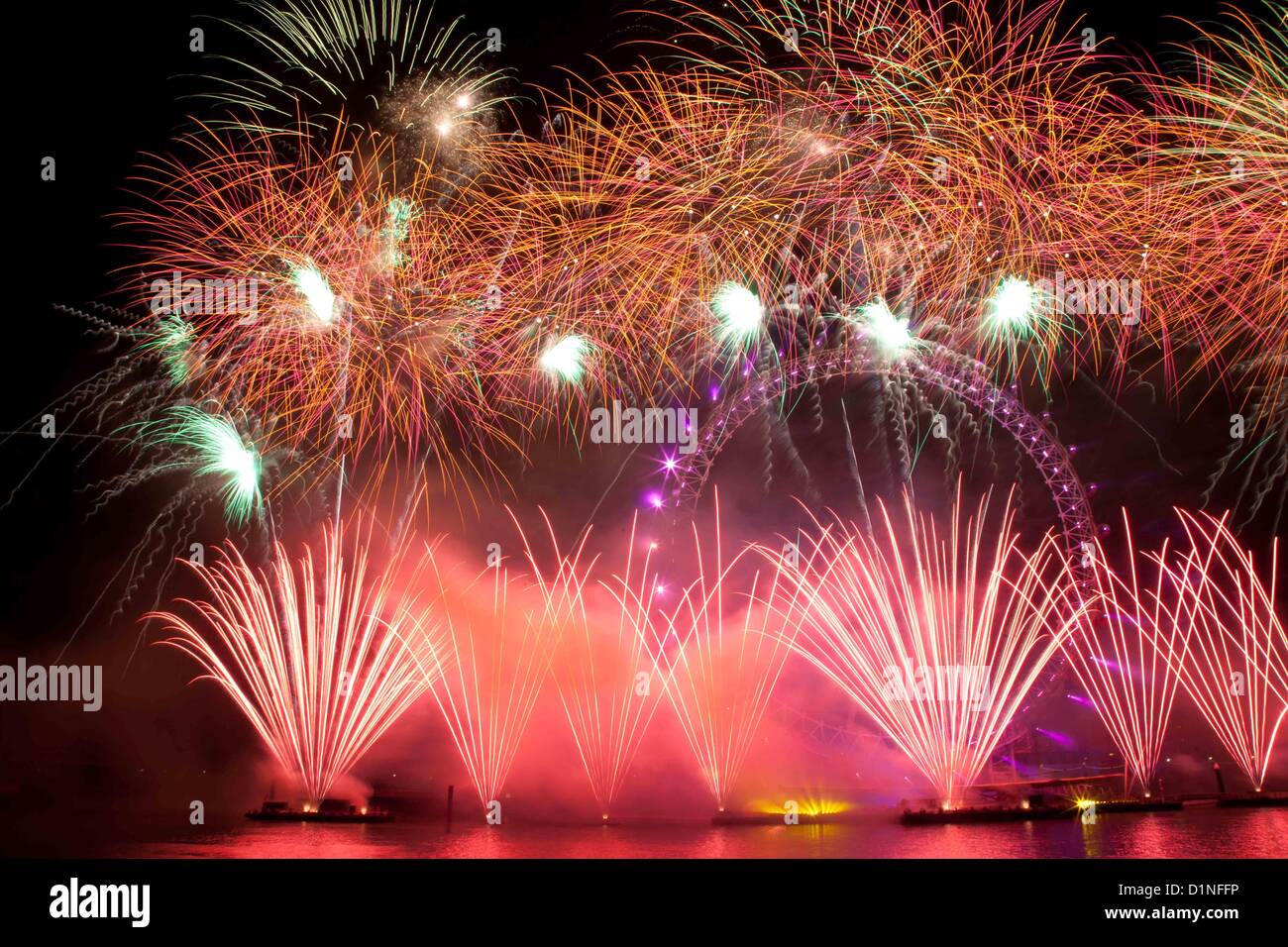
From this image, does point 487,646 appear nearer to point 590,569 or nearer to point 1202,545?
point 590,569

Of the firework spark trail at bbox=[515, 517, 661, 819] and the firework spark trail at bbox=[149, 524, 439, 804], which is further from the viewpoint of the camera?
the firework spark trail at bbox=[515, 517, 661, 819]

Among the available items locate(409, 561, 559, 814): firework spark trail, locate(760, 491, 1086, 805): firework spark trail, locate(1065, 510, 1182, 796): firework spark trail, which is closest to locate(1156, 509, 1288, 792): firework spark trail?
locate(1065, 510, 1182, 796): firework spark trail

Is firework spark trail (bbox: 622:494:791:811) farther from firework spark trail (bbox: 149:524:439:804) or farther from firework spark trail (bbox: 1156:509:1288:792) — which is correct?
firework spark trail (bbox: 1156:509:1288:792)

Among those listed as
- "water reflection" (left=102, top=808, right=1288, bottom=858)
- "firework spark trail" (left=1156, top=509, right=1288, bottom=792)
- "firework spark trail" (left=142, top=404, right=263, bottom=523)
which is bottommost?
"water reflection" (left=102, top=808, right=1288, bottom=858)

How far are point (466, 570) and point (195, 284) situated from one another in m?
12.8

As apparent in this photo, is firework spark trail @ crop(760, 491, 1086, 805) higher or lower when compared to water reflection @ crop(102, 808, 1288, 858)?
higher

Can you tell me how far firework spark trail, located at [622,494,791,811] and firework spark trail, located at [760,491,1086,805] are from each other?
1373mm

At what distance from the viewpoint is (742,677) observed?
93.4ft

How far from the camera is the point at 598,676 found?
28.3 meters

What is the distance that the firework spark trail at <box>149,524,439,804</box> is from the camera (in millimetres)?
23062

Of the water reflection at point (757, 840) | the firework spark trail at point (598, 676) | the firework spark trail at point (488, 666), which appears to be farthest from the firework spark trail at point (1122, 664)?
the firework spark trail at point (488, 666)

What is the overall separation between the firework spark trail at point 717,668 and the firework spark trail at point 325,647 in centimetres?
699

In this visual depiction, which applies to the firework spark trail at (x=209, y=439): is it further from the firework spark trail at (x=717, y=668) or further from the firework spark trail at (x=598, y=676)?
the firework spark trail at (x=717, y=668)
